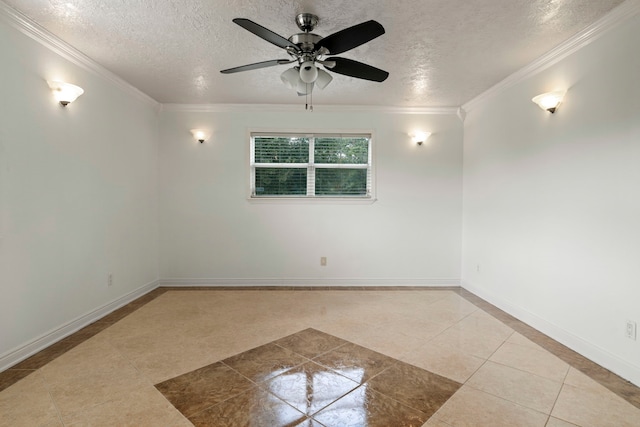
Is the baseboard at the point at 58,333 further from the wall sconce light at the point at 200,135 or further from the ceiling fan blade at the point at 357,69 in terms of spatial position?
the ceiling fan blade at the point at 357,69

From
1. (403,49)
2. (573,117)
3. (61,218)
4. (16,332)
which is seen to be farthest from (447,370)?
(61,218)

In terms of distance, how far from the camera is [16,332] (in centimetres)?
225

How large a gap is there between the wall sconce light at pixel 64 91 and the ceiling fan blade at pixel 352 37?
2193mm

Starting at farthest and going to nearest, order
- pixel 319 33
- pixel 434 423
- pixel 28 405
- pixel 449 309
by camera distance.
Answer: pixel 449 309
pixel 319 33
pixel 28 405
pixel 434 423

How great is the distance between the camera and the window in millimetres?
4383

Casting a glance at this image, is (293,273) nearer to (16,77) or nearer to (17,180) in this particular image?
(17,180)

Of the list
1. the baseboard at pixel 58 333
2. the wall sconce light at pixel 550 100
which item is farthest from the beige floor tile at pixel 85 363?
the wall sconce light at pixel 550 100

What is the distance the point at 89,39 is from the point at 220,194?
7.19 ft

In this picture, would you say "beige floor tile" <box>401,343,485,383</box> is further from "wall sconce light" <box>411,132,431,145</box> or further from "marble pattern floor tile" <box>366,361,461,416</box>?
"wall sconce light" <box>411,132,431,145</box>

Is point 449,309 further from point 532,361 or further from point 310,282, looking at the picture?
point 310,282

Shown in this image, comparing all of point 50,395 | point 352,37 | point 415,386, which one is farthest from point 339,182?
point 50,395

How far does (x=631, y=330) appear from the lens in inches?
82.0

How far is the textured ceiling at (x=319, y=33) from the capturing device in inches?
82.2

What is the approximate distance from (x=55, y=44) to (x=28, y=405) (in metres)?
2.73
